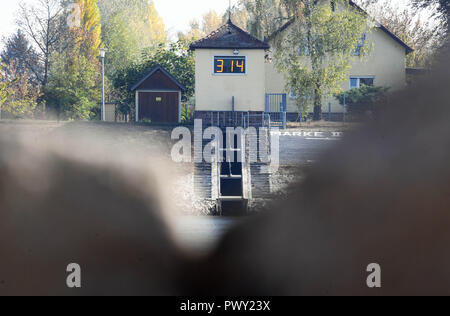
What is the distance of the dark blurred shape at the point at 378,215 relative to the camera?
7.58 m

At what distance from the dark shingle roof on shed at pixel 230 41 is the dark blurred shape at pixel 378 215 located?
17.7 m

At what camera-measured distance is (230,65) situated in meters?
28.7

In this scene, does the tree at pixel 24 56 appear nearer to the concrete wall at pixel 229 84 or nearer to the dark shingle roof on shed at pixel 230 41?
the concrete wall at pixel 229 84

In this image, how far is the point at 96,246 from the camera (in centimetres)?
1238

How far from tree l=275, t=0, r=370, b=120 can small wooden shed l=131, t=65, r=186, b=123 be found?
723 centimetres

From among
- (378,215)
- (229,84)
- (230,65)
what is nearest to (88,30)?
(230,65)

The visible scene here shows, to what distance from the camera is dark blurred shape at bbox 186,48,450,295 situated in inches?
298

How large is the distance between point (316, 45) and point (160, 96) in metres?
10.5

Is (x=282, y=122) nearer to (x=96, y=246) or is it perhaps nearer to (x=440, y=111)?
(x=96, y=246)

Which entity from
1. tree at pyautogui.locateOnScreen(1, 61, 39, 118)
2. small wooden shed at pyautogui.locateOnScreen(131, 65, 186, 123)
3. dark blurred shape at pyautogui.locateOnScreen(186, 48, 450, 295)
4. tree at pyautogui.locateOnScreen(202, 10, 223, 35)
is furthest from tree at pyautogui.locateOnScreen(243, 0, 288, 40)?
tree at pyautogui.locateOnScreen(202, 10, 223, 35)

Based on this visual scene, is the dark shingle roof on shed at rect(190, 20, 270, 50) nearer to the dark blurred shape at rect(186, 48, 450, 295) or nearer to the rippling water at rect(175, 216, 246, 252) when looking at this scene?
the rippling water at rect(175, 216, 246, 252)

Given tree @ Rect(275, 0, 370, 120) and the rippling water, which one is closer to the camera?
the rippling water

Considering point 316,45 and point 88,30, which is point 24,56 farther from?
point 316,45

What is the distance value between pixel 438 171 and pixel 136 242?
284 inches
